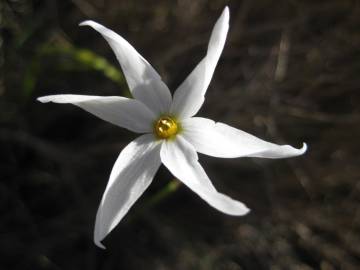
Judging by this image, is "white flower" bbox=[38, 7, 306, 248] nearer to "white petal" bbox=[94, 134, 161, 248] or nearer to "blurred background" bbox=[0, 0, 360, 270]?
"white petal" bbox=[94, 134, 161, 248]

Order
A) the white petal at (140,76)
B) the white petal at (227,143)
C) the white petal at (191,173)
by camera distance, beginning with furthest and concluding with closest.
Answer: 1. the white petal at (140,76)
2. the white petal at (227,143)
3. the white petal at (191,173)

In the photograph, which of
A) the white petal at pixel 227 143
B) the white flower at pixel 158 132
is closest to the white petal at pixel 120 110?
the white flower at pixel 158 132

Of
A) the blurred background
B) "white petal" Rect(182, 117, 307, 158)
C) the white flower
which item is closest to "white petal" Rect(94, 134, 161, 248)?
the white flower

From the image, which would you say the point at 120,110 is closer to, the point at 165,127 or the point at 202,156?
the point at 165,127

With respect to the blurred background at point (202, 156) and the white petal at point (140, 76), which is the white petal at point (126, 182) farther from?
the blurred background at point (202, 156)

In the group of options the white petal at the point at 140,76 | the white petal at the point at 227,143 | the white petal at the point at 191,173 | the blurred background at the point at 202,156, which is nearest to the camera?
the white petal at the point at 191,173

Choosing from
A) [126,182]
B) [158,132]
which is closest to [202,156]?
[158,132]
